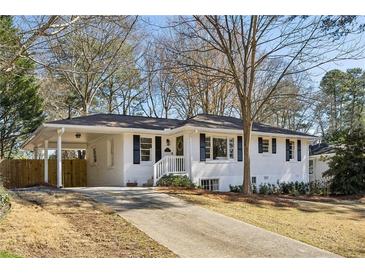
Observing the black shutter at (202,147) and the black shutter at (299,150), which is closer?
the black shutter at (202,147)

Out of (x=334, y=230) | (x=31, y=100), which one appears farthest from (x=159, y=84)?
(x=334, y=230)

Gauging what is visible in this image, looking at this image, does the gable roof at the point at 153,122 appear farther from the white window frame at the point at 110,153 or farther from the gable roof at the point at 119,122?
the white window frame at the point at 110,153

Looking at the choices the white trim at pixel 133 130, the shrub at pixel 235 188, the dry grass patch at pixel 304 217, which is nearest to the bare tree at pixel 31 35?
the white trim at pixel 133 130

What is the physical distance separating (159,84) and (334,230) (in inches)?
790

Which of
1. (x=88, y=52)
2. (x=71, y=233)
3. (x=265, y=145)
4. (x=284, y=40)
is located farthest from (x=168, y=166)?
(x=88, y=52)

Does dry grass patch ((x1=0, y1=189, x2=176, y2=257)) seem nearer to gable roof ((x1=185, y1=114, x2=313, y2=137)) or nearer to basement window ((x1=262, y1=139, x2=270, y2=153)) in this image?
gable roof ((x1=185, y1=114, x2=313, y2=137))

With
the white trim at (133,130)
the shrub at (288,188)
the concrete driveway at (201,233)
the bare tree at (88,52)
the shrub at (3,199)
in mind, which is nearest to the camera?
the concrete driveway at (201,233)

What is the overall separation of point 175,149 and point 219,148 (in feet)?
6.39

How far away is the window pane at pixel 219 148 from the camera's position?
16672 mm

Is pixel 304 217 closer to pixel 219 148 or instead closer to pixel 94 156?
pixel 219 148
